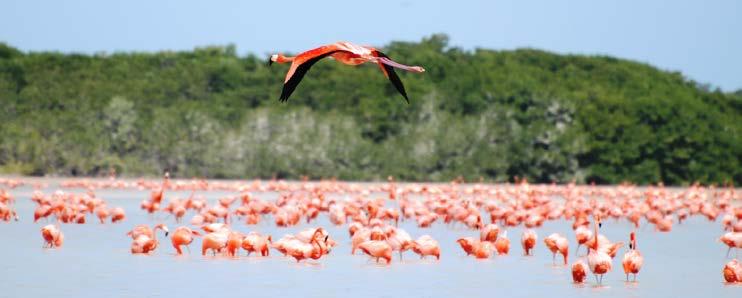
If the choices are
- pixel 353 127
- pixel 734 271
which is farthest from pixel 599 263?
pixel 353 127

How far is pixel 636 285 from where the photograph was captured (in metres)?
13.6

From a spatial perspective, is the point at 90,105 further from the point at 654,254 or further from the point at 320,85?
the point at 654,254

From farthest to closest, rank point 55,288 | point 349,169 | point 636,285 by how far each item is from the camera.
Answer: point 349,169
point 636,285
point 55,288

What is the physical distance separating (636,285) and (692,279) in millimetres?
1223

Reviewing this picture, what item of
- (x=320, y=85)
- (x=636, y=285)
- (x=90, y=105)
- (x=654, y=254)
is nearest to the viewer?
(x=636, y=285)

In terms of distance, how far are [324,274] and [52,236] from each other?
4580mm

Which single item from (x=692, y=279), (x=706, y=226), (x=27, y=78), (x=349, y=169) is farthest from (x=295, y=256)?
(x=27, y=78)

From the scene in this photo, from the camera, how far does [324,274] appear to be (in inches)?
559

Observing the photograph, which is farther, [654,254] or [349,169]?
[349,169]

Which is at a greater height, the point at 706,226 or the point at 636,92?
the point at 636,92

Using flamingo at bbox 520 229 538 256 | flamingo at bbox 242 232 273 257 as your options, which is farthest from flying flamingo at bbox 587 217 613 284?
flamingo at bbox 242 232 273 257

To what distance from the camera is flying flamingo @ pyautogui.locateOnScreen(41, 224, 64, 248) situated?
16750 millimetres

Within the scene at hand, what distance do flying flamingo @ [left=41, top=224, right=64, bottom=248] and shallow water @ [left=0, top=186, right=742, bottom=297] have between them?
17 centimetres

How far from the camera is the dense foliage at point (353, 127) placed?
4750 centimetres
